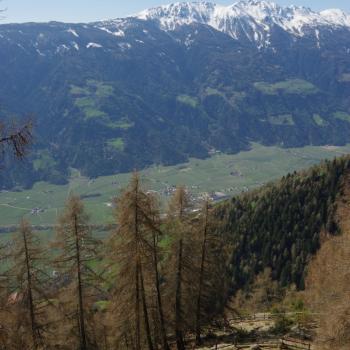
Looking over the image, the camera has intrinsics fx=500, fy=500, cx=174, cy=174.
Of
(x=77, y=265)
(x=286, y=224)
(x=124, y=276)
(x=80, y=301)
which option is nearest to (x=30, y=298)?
(x=80, y=301)

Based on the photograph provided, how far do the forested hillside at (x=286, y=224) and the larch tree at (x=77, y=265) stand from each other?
83603mm

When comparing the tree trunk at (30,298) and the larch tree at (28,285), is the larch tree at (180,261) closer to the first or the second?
the larch tree at (28,285)

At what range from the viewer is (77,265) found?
39062 millimetres

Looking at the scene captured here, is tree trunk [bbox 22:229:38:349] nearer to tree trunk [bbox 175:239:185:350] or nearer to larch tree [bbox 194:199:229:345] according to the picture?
tree trunk [bbox 175:239:185:350]

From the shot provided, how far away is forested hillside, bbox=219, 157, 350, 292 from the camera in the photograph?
126750 millimetres

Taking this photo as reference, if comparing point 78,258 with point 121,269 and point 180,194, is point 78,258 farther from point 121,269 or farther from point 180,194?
point 180,194

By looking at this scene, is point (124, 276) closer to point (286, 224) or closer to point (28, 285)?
point (28, 285)

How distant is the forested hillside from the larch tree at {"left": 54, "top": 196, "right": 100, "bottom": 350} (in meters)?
83.6

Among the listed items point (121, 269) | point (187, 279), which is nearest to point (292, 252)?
point (187, 279)

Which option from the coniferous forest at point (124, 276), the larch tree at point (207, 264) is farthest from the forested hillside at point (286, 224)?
the coniferous forest at point (124, 276)

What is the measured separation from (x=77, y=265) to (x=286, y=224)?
349ft

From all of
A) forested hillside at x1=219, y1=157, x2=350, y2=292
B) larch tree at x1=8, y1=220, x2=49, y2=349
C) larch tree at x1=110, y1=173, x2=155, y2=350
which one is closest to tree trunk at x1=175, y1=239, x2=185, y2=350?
larch tree at x1=110, y1=173, x2=155, y2=350

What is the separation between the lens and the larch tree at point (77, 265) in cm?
3734

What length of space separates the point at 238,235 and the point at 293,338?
4173 inches
